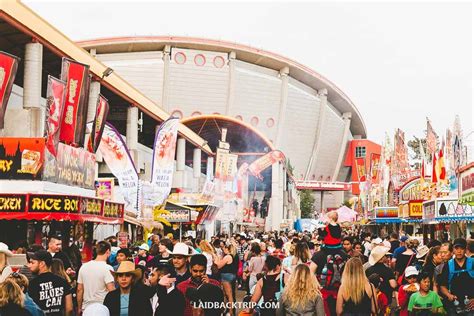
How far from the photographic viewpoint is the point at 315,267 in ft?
32.9

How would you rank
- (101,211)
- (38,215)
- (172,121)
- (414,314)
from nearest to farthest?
(414,314)
(38,215)
(101,211)
(172,121)

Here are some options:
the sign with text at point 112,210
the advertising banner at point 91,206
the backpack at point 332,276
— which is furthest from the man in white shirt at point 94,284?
the sign with text at point 112,210

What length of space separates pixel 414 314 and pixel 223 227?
127ft

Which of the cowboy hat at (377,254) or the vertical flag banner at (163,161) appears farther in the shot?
the vertical flag banner at (163,161)

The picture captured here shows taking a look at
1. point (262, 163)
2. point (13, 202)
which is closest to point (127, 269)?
point (13, 202)

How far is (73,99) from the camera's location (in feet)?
68.0

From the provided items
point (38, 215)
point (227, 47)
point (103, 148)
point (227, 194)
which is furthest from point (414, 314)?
point (227, 47)

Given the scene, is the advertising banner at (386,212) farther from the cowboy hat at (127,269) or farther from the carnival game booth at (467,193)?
the cowboy hat at (127,269)

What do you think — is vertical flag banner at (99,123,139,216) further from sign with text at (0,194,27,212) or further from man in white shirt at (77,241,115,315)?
man in white shirt at (77,241,115,315)

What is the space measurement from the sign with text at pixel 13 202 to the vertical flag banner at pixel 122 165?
30.8 ft

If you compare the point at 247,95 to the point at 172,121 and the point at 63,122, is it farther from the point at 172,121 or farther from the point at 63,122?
the point at 63,122

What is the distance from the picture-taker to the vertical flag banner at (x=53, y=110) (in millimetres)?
18953

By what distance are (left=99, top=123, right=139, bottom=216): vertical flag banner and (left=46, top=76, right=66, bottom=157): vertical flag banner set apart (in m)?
6.58

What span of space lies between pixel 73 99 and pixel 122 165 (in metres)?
6.38
